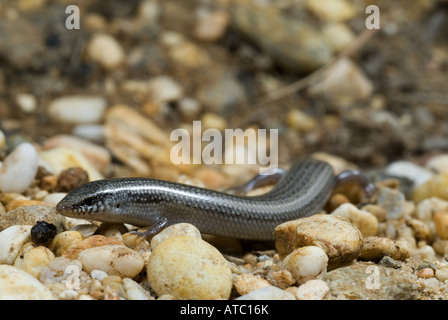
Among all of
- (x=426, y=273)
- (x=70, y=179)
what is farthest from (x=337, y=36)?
(x=426, y=273)

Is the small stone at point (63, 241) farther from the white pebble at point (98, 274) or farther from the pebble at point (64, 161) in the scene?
the pebble at point (64, 161)

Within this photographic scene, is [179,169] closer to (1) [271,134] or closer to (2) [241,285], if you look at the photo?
(1) [271,134]

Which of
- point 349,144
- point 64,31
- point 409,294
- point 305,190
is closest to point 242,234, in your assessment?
point 305,190

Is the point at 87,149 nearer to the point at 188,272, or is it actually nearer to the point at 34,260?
the point at 34,260

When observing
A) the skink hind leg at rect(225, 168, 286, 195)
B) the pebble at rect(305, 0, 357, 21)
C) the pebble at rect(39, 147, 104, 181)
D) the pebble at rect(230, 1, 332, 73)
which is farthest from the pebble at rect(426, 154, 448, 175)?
the pebble at rect(39, 147, 104, 181)

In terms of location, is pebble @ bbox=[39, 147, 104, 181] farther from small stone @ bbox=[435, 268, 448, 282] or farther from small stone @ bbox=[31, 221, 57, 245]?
small stone @ bbox=[435, 268, 448, 282]

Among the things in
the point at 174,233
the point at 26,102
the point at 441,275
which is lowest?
the point at 441,275
